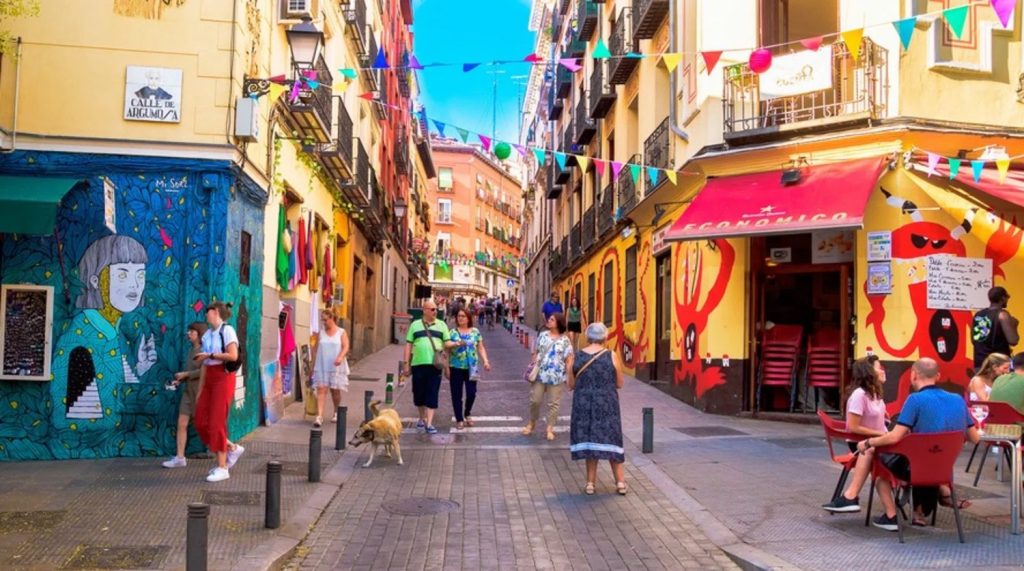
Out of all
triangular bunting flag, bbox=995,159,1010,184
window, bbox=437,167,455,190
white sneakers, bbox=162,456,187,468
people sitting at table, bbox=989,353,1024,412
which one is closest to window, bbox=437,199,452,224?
window, bbox=437,167,455,190

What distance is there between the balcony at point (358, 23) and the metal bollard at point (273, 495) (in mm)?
12997

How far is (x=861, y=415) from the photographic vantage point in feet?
23.4

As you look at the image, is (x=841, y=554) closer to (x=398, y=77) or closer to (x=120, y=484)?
(x=120, y=484)

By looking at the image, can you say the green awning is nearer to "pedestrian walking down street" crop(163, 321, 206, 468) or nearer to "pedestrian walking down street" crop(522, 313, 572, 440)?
"pedestrian walking down street" crop(163, 321, 206, 468)

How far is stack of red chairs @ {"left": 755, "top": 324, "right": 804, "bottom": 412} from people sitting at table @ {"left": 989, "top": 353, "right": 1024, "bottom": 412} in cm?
554

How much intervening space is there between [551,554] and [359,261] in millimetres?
17767

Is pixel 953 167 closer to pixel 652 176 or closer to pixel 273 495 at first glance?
pixel 652 176

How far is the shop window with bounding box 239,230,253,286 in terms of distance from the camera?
11101 millimetres

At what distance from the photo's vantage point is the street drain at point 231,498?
7.67 m

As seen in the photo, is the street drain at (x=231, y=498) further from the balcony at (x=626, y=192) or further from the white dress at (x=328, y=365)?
the balcony at (x=626, y=192)

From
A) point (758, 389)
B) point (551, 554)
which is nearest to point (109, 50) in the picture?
point (551, 554)

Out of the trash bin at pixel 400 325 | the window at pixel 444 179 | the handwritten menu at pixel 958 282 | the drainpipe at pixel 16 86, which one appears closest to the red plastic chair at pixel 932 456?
the handwritten menu at pixel 958 282

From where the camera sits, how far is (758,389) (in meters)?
13.7

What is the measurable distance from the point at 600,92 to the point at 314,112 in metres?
11.6
